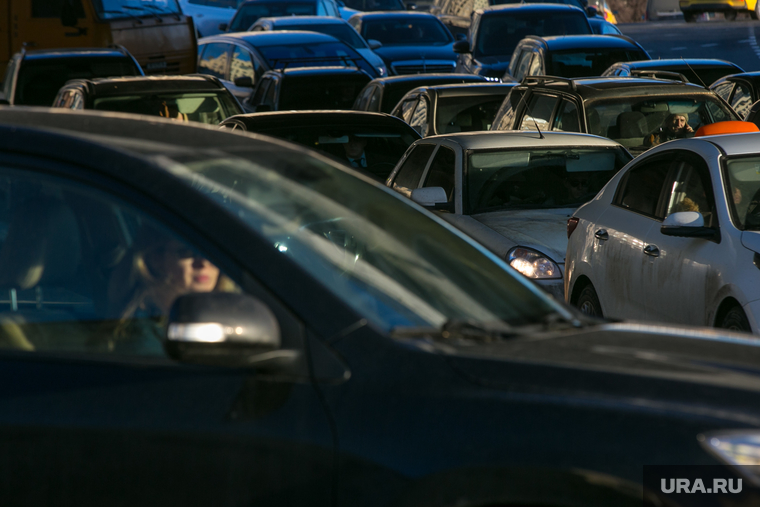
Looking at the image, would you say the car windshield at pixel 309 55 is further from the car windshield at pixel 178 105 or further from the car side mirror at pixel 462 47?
the car windshield at pixel 178 105

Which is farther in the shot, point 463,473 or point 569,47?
point 569,47

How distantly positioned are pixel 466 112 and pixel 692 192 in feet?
24.6

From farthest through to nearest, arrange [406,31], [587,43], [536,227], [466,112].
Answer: [406,31]
[587,43]
[466,112]
[536,227]

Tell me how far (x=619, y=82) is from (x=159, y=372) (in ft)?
30.7

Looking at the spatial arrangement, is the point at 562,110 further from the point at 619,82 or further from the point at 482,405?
the point at 482,405

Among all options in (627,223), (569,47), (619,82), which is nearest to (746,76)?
(619,82)

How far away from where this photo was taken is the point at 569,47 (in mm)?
16016

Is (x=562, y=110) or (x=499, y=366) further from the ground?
(x=499, y=366)

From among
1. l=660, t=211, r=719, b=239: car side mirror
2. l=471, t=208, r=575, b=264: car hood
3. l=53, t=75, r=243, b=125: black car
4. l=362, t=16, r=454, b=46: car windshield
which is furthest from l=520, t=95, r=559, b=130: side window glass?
l=362, t=16, r=454, b=46: car windshield

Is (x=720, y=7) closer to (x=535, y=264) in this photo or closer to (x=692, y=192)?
(x=535, y=264)

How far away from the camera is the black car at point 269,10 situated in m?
26.7

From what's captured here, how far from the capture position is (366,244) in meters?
3.12

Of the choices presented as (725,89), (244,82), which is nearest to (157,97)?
(244,82)

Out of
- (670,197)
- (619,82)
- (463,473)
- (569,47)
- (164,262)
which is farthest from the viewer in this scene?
(569,47)
